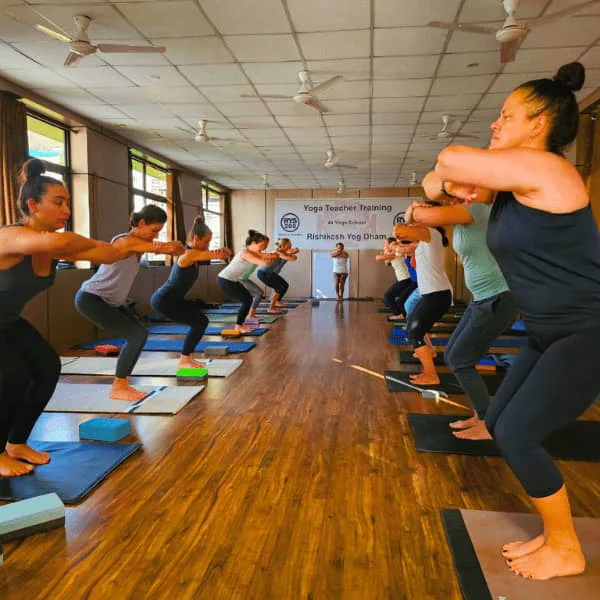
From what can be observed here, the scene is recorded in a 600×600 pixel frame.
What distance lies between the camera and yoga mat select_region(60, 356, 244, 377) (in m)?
4.13

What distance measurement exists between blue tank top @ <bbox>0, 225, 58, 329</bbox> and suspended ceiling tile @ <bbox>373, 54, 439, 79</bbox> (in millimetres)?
3684

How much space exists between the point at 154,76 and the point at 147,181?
3.81m

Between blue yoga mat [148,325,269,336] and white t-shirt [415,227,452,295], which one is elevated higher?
white t-shirt [415,227,452,295]

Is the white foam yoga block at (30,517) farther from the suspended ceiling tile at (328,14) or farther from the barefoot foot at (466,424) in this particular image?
the suspended ceiling tile at (328,14)

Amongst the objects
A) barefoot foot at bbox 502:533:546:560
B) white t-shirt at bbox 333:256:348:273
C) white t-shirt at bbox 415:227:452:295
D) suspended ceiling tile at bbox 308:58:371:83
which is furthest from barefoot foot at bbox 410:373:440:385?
white t-shirt at bbox 333:256:348:273

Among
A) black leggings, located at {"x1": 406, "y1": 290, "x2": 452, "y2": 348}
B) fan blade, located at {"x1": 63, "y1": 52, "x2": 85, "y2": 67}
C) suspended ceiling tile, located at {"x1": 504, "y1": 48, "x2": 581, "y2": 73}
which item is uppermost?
suspended ceiling tile, located at {"x1": 504, "y1": 48, "x2": 581, "y2": 73}

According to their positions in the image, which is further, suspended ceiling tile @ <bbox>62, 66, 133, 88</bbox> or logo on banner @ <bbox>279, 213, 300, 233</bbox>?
logo on banner @ <bbox>279, 213, 300, 233</bbox>

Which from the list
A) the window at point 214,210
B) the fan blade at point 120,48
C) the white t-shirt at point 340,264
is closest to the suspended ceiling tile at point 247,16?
the fan blade at point 120,48

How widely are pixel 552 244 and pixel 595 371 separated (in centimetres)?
35

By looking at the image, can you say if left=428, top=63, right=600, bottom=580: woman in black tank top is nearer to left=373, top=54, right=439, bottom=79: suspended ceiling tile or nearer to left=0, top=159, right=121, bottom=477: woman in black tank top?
left=0, top=159, right=121, bottom=477: woman in black tank top

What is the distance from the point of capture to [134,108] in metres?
6.04

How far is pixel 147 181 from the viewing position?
28.2 feet

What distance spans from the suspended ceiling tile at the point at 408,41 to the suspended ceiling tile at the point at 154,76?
199cm

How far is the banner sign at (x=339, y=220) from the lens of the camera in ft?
37.8
